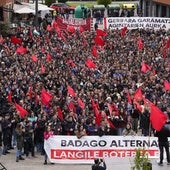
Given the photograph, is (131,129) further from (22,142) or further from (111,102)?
(22,142)

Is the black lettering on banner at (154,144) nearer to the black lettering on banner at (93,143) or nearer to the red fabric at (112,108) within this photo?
the black lettering on banner at (93,143)

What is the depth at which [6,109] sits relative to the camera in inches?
873

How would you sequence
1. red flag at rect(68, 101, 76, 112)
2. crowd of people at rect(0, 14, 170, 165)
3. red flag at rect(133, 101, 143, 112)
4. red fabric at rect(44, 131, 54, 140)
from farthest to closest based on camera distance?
red flag at rect(68, 101, 76, 112) < red flag at rect(133, 101, 143, 112) < crowd of people at rect(0, 14, 170, 165) < red fabric at rect(44, 131, 54, 140)

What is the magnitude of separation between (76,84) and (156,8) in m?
39.6

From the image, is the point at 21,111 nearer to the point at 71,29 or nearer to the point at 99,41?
the point at 99,41

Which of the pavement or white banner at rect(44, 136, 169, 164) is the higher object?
white banner at rect(44, 136, 169, 164)

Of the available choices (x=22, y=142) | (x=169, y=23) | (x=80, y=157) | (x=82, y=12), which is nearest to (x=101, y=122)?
(x=80, y=157)

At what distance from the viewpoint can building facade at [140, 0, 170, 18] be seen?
58375 millimetres

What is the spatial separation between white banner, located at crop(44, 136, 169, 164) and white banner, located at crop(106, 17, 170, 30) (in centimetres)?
2453

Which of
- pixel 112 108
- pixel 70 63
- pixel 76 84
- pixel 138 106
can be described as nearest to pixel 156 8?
pixel 70 63

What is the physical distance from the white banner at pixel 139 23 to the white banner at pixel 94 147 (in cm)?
2453

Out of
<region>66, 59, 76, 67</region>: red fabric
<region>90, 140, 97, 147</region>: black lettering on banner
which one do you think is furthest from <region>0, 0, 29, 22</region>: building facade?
<region>90, 140, 97, 147</region>: black lettering on banner

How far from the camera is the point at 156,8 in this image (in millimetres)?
63156

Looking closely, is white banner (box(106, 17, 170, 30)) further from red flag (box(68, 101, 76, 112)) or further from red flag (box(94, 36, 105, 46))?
red flag (box(68, 101, 76, 112))
